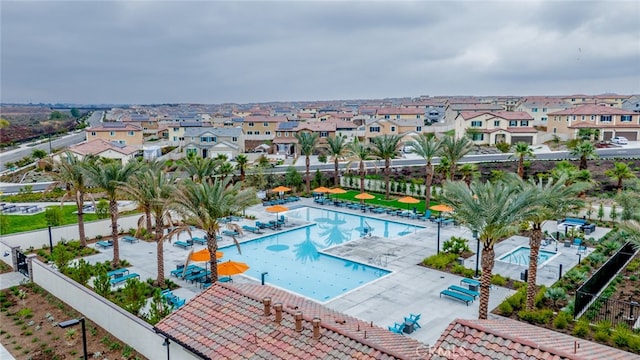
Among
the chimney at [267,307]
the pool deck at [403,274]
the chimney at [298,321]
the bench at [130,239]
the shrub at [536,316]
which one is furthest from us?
the bench at [130,239]

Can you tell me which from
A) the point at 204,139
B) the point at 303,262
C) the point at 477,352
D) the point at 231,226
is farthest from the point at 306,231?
the point at 204,139

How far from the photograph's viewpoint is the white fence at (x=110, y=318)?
14.7m

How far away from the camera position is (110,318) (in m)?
17.4

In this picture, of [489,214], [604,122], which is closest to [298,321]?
[489,214]

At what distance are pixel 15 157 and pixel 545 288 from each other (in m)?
81.0

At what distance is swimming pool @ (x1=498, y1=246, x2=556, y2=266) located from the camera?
85.5 ft

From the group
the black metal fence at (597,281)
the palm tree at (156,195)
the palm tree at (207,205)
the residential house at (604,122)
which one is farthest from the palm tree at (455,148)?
the residential house at (604,122)

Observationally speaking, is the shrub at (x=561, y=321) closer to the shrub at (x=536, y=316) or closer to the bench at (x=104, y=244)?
the shrub at (x=536, y=316)

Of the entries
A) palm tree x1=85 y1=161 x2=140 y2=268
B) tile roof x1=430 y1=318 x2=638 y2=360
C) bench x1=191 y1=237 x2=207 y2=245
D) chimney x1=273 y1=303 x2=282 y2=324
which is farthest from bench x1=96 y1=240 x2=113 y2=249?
tile roof x1=430 y1=318 x2=638 y2=360

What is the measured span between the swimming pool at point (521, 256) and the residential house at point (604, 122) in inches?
2136

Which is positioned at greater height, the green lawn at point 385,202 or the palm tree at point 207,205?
the palm tree at point 207,205

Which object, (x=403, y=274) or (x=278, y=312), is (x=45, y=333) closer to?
(x=278, y=312)

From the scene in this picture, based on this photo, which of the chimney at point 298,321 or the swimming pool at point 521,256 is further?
the swimming pool at point 521,256

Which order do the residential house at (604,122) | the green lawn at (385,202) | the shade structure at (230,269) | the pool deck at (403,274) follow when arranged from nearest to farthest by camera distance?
the pool deck at (403,274) < the shade structure at (230,269) < the green lawn at (385,202) < the residential house at (604,122)
